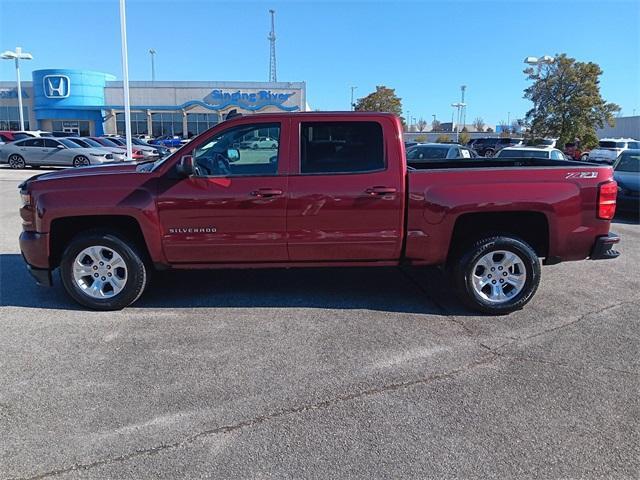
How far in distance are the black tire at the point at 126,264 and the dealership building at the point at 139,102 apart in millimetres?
49179

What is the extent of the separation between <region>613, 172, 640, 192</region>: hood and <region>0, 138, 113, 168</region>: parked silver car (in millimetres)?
19703

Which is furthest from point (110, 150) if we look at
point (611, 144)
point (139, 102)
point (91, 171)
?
point (139, 102)

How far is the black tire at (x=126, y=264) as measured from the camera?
508 cm

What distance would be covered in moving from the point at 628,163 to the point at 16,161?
24.7 m

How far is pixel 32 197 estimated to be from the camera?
16.7ft

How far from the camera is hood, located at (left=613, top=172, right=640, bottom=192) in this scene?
12141mm

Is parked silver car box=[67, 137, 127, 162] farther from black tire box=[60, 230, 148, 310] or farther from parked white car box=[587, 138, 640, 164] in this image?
parked white car box=[587, 138, 640, 164]

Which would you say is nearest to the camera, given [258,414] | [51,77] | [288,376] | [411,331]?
[258,414]

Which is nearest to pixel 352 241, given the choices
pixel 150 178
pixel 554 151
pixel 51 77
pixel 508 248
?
pixel 508 248

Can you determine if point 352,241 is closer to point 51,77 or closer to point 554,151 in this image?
point 554,151

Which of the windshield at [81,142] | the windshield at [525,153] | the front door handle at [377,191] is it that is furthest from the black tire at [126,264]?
the windshield at [81,142]

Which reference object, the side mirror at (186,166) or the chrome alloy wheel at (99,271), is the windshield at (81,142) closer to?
the chrome alloy wheel at (99,271)

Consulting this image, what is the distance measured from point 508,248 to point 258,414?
3060 mm

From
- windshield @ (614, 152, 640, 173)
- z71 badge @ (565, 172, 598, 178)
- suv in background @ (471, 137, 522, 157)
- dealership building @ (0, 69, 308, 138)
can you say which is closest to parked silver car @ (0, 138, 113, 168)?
windshield @ (614, 152, 640, 173)
